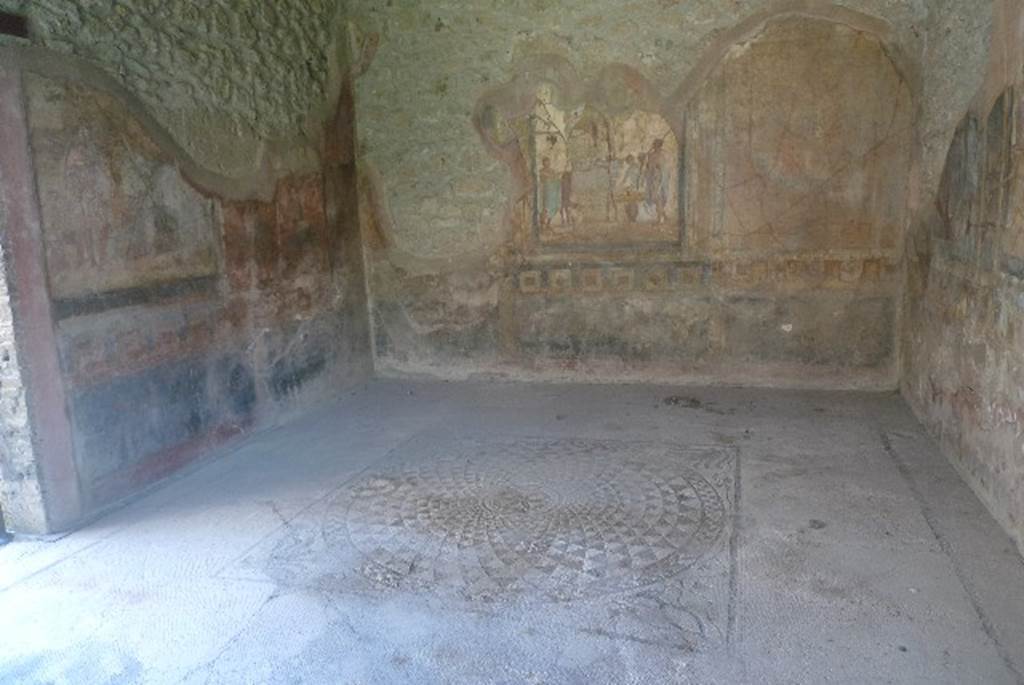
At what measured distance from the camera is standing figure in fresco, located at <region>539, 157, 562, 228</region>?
16.2 ft

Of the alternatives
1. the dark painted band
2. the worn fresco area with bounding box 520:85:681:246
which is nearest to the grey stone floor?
the dark painted band

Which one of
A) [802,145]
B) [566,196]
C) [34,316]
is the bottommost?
[34,316]

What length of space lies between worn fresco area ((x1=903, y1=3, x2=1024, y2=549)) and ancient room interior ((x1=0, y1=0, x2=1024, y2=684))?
0.02 m

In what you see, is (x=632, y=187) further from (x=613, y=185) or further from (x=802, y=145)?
(x=802, y=145)

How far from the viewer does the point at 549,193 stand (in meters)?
4.98

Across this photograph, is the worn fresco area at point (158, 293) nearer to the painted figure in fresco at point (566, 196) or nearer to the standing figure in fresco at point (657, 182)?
the painted figure in fresco at point (566, 196)

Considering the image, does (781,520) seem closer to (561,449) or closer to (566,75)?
(561,449)

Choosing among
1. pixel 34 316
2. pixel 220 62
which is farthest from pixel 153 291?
pixel 220 62

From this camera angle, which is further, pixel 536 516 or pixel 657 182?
pixel 657 182

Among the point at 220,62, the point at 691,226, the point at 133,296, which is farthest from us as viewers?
the point at 691,226

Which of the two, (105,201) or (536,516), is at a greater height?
(105,201)

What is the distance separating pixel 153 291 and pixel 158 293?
0.10 feet

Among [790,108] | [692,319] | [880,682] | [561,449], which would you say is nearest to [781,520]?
[880,682]

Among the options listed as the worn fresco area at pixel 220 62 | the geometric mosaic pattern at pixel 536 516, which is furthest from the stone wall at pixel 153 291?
the geometric mosaic pattern at pixel 536 516
